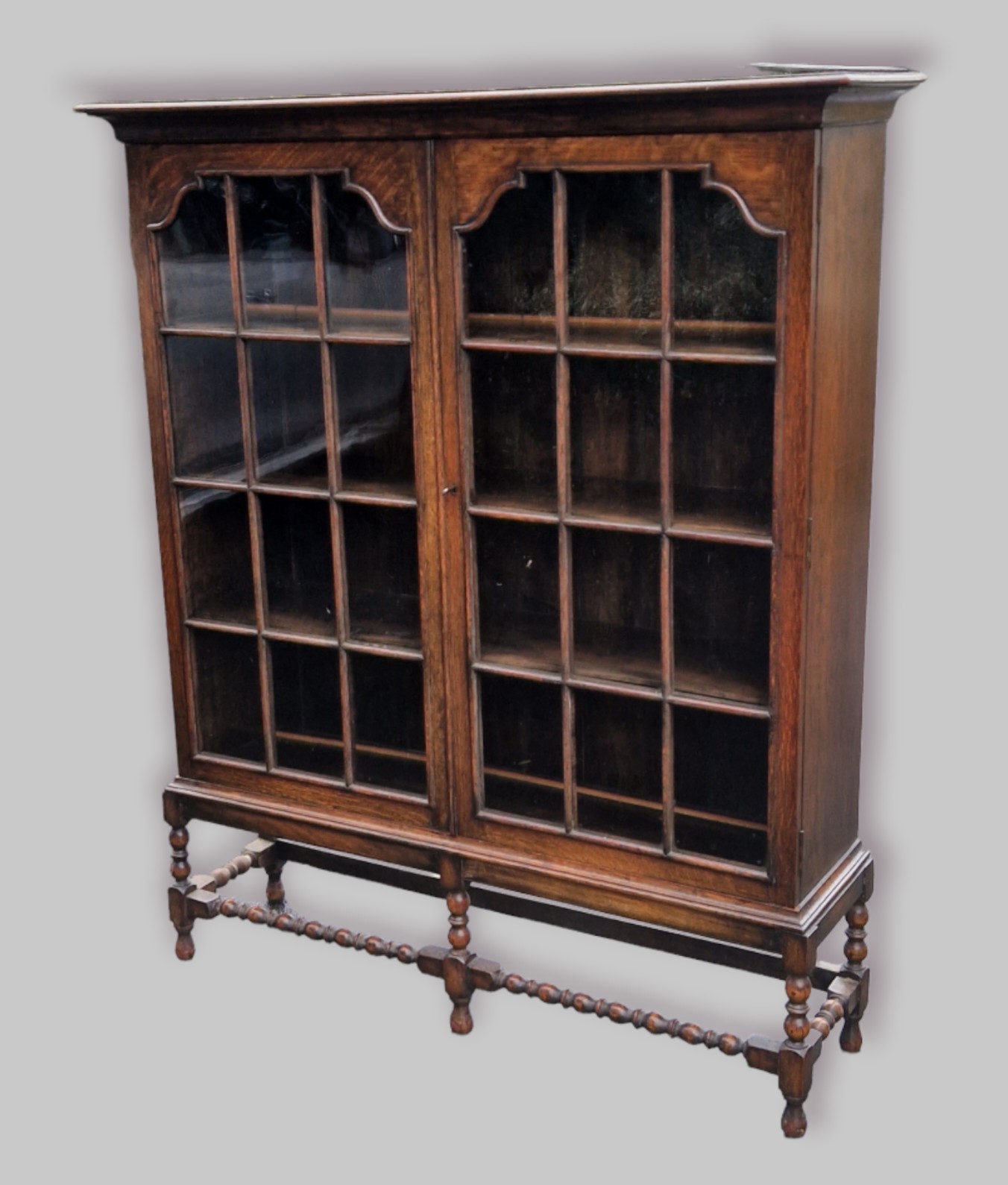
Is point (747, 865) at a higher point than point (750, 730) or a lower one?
lower

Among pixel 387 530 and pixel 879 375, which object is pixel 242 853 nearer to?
pixel 387 530

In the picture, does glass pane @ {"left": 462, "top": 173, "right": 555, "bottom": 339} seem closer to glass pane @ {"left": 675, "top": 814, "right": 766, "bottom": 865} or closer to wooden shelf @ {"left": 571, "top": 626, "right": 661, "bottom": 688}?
wooden shelf @ {"left": 571, "top": 626, "right": 661, "bottom": 688}

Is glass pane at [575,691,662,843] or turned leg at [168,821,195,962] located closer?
glass pane at [575,691,662,843]

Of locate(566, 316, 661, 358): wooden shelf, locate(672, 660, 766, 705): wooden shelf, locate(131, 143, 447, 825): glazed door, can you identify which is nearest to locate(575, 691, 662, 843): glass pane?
locate(672, 660, 766, 705): wooden shelf

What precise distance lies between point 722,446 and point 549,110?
64 cm

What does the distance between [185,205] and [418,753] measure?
116 centimetres

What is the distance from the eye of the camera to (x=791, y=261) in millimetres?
2875

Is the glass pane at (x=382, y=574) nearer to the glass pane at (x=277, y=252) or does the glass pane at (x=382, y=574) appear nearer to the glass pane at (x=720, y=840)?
the glass pane at (x=277, y=252)

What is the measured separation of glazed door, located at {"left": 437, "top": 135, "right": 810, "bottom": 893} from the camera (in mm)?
3023

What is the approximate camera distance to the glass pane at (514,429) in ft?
10.7

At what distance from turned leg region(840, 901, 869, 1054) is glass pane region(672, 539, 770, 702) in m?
0.57

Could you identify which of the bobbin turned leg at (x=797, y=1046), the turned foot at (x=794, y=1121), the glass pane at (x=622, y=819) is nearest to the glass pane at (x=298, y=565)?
the glass pane at (x=622, y=819)

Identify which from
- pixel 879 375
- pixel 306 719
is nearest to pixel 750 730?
pixel 879 375

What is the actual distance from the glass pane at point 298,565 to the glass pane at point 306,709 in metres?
0.06
